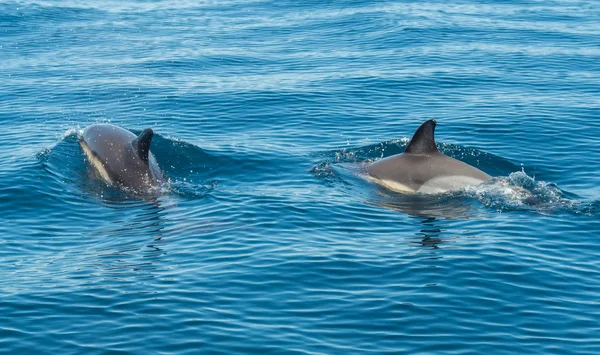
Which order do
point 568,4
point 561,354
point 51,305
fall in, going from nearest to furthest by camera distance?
point 561,354, point 51,305, point 568,4

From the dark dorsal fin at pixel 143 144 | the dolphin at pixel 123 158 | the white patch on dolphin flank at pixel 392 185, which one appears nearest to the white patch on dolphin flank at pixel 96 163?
the dolphin at pixel 123 158

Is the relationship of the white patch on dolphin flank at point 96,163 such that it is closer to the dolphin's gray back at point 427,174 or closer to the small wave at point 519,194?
the dolphin's gray back at point 427,174

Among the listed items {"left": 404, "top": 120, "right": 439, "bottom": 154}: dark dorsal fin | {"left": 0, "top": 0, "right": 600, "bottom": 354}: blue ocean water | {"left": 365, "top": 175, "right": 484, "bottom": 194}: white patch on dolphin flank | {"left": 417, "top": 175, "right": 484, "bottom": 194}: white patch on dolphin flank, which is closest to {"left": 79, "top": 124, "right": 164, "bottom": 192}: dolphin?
{"left": 0, "top": 0, "right": 600, "bottom": 354}: blue ocean water

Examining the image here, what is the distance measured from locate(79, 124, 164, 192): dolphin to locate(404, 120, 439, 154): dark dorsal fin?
19.9 feet

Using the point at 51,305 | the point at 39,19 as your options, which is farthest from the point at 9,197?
the point at 39,19

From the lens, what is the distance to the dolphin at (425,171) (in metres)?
22.2

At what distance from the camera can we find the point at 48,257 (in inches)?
692

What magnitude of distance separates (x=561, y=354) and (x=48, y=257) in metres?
9.33

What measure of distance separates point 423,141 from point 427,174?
81 cm

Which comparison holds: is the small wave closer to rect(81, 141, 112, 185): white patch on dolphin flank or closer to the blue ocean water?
the blue ocean water

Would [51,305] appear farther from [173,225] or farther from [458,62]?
[458,62]

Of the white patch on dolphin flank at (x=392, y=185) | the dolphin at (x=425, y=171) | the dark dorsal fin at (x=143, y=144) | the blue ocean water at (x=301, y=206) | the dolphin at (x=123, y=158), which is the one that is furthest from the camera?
the white patch on dolphin flank at (x=392, y=185)

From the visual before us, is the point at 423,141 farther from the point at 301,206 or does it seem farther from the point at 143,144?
the point at 143,144

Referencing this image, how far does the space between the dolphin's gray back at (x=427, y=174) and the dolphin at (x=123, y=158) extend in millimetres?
5490
